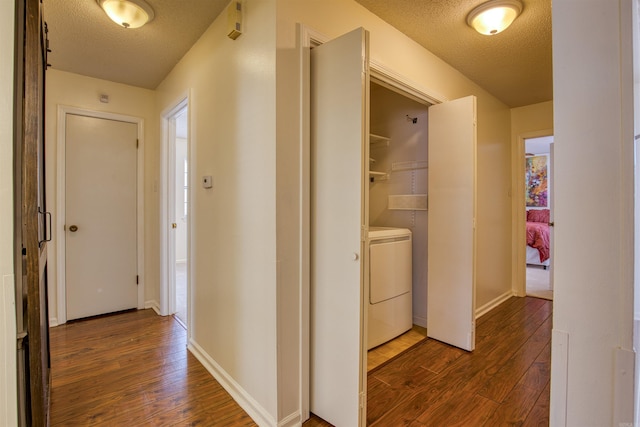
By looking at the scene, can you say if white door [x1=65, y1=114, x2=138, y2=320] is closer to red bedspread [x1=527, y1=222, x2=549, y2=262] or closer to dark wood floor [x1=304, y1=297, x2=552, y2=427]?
dark wood floor [x1=304, y1=297, x2=552, y2=427]

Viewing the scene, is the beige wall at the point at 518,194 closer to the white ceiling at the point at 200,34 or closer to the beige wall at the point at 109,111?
the white ceiling at the point at 200,34

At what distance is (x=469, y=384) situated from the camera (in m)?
1.98

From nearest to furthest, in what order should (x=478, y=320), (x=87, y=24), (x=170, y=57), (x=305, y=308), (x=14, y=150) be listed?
(x=14, y=150), (x=305, y=308), (x=87, y=24), (x=170, y=57), (x=478, y=320)

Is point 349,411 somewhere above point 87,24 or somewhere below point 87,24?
below

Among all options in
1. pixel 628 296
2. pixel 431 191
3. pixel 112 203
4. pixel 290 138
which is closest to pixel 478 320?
pixel 431 191

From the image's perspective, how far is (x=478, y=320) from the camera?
309 centimetres

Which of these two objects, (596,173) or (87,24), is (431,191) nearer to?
(596,173)

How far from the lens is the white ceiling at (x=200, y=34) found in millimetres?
1936

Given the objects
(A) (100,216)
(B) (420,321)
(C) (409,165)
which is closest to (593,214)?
(C) (409,165)

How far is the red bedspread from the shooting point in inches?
218

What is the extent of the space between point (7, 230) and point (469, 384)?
2.44m

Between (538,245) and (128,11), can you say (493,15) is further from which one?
(538,245)

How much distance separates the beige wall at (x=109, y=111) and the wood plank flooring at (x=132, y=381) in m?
0.64

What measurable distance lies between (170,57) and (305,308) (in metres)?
2.45
